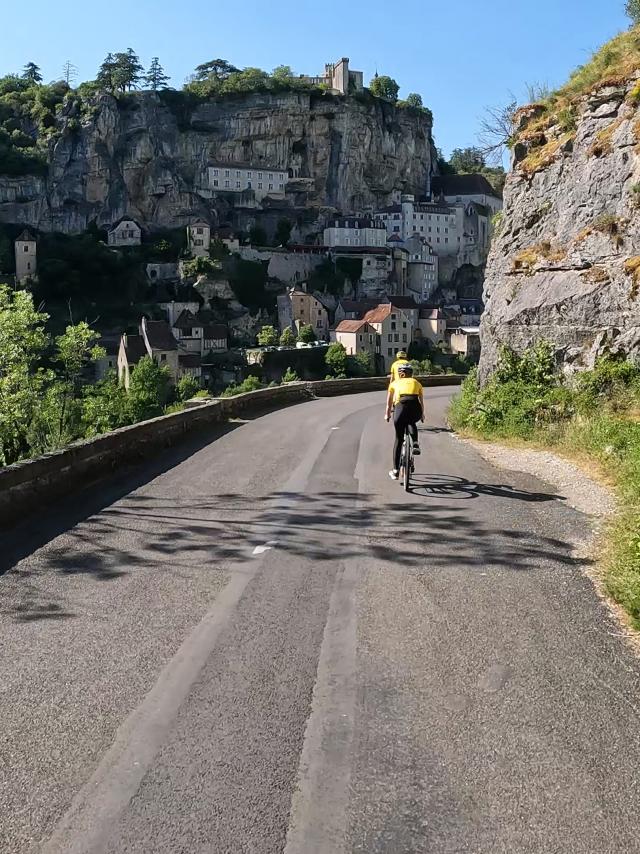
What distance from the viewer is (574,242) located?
1655 centimetres

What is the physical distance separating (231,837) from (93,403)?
93.1 ft

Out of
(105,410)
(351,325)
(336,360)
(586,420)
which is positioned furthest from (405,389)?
(351,325)

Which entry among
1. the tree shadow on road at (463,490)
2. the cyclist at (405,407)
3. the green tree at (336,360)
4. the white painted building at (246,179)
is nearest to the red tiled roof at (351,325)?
the green tree at (336,360)

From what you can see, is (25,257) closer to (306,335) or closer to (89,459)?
(306,335)

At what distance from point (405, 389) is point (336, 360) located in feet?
220

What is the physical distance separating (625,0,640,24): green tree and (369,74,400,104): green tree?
12454 centimetres

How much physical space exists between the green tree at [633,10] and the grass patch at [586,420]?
10354mm

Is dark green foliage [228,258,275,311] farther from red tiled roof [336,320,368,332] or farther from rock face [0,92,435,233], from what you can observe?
red tiled roof [336,320,368,332]

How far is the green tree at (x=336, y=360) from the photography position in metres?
76.6

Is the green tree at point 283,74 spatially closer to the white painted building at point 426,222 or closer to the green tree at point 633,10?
the white painted building at point 426,222

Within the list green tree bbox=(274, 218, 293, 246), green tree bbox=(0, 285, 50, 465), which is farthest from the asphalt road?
green tree bbox=(274, 218, 293, 246)

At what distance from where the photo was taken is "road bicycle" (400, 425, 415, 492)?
379 inches

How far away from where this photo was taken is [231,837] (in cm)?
279

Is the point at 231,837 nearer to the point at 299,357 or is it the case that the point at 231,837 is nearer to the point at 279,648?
the point at 279,648
